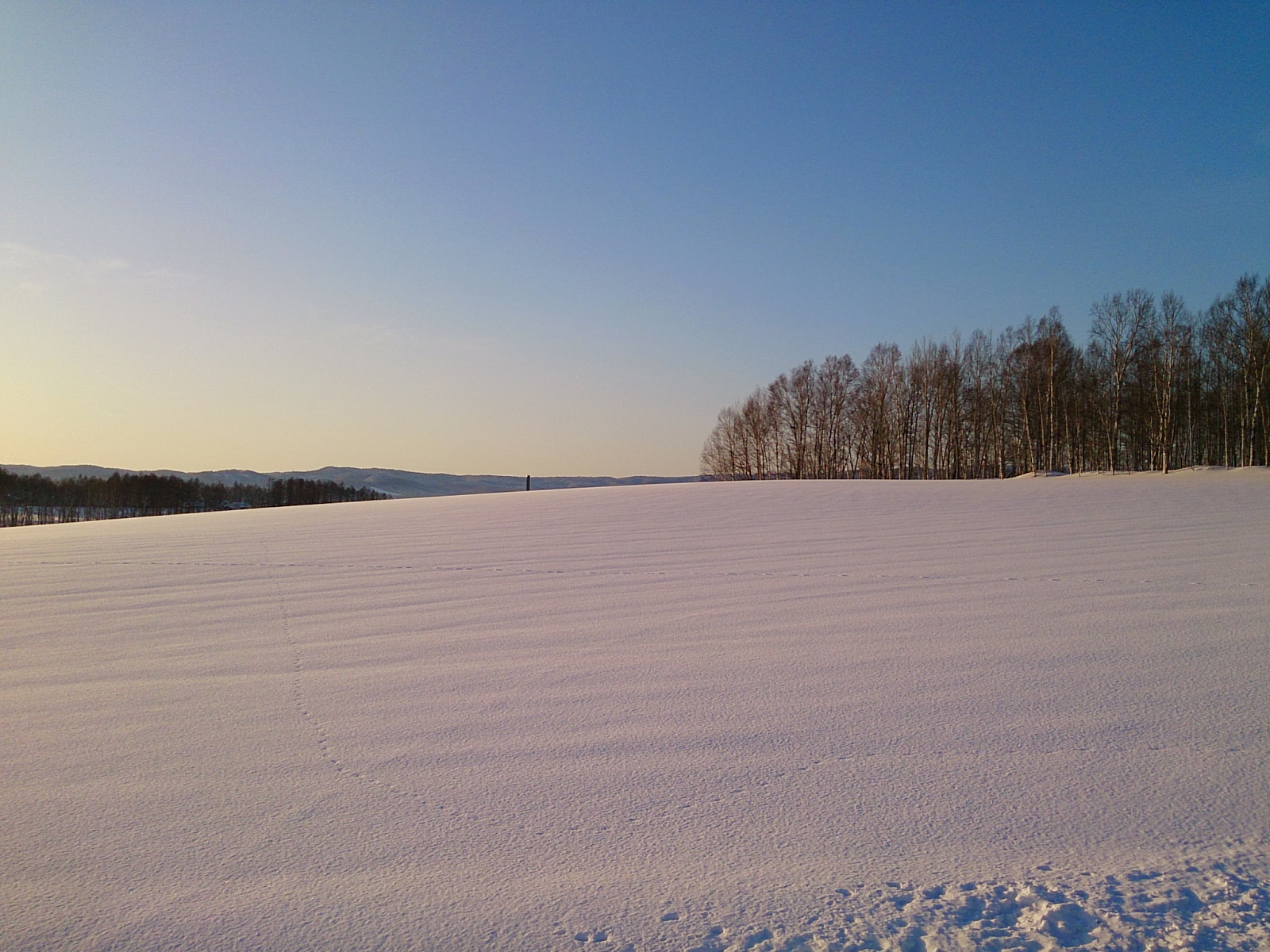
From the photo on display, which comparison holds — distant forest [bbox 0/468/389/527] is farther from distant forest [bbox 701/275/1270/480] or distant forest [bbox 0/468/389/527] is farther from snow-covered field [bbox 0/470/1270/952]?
snow-covered field [bbox 0/470/1270/952]

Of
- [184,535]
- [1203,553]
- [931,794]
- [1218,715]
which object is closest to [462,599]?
[931,794]

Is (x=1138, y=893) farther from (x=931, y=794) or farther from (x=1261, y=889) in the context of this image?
(x=931, y=794)

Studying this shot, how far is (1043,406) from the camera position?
28.6 meters

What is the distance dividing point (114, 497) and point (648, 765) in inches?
2378

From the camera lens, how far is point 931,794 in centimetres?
186

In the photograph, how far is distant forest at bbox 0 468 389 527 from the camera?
47656 millimetres

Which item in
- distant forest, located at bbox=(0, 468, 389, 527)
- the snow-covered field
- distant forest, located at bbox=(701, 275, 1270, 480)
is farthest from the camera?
distant forest, located at bbox=(0, 468, 389, 527)

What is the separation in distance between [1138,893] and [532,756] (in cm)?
149

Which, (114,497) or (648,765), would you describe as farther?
(114,497)

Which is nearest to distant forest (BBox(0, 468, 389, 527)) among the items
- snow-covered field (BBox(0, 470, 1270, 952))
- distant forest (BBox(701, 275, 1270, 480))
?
distant forest (BBox(701, 275, 1270, 480))

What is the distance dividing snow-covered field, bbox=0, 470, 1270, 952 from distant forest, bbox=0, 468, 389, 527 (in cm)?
4684

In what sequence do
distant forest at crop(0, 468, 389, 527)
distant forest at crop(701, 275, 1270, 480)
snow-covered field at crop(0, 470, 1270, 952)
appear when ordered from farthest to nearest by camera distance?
distant forest at crop(0, 468, 389, 527) < distant forest at crop(701, 275, 1270, 480) < snow-covered field at crop(0, 470, 1270, 952)

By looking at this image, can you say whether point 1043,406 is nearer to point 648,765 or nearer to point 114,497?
point 648,765

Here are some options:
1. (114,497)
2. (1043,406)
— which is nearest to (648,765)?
(1043,406)
